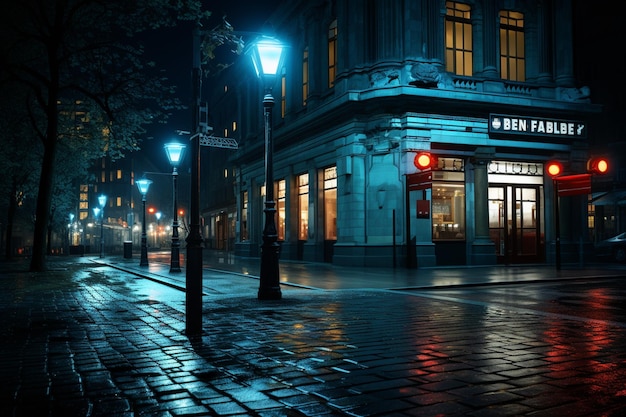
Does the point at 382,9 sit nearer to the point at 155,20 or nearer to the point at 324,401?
the point at 155,20

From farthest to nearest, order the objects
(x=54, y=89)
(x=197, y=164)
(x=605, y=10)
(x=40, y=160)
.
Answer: (x=605, y=10), (x=40, y=160), (x=54, y=89), (x=197, y=164)

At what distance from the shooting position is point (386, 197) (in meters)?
23.8

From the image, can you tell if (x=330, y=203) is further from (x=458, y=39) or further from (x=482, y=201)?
(x=458, y=39)

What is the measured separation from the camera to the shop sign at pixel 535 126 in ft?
80.2

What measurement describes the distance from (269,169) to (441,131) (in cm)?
1413

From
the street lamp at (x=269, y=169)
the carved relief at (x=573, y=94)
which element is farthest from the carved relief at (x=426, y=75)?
the street lamp at (x=269, y=169)

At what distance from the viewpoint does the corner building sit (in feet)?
76.9

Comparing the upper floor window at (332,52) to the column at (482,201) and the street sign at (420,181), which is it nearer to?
the street sign at (420,181)

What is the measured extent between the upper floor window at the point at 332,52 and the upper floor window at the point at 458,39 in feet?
18.4

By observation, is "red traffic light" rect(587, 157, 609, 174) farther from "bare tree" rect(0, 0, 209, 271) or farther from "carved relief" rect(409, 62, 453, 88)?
"bare tree" rect(0, 0, 209, 271)

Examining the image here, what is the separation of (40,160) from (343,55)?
1929 centimetres

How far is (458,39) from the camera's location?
25422mm

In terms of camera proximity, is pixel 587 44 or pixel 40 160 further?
pixel 587 44

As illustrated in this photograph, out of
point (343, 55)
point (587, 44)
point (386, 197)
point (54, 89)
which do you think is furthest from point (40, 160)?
point (587, 44)
